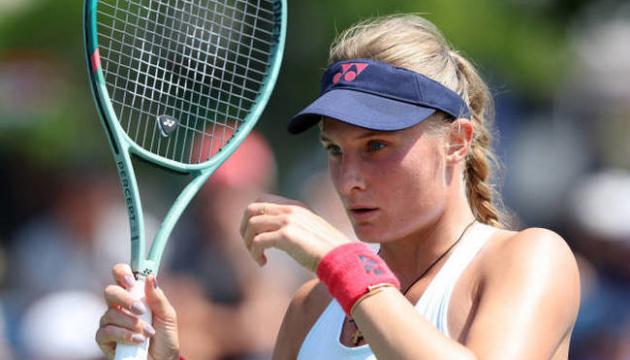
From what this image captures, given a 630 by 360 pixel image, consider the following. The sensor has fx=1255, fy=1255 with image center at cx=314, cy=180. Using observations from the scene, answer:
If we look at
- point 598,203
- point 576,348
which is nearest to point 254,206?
point 576,348

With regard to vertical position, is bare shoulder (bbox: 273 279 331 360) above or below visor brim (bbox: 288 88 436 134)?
below

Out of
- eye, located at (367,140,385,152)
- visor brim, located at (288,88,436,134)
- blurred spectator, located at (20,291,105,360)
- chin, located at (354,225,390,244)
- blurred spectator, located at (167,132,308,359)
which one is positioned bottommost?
blurred spectator, located at (20,291,105,360)

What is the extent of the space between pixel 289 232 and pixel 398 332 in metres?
0.35

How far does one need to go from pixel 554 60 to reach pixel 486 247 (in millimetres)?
4201

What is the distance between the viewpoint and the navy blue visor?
3002 millimetres

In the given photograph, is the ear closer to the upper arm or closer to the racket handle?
the upper arm

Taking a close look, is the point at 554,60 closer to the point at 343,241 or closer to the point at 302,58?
the point at 302,58

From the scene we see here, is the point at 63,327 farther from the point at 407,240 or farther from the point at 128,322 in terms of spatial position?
the point at 407,240

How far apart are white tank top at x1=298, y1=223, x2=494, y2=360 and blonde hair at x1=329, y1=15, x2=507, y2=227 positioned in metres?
0.20

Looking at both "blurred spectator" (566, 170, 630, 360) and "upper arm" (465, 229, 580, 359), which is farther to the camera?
"blurred spectator" (566, 170, 630, 360)

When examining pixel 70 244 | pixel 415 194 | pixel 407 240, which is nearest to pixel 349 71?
pixel 415 194

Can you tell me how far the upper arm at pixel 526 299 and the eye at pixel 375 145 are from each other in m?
0.37

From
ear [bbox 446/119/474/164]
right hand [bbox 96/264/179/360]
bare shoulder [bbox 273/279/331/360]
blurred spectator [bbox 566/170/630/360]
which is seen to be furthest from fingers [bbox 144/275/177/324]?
blurred spectator [bbox 566/170/630/360]

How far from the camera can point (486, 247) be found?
302cm
